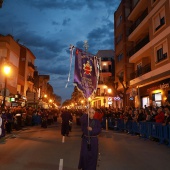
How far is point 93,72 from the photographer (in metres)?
9.98

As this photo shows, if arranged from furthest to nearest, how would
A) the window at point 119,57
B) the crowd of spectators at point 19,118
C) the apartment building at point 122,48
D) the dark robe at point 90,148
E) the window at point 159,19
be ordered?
the window at point 119,57, the apartment building at point 122,48, the window at point 159,19, the crowd of spectators at point 19,118, the dark robe at point 90,148

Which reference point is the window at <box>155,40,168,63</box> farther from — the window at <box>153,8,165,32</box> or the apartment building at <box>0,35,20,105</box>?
the apartment building at <box>0,35,20,105</box>

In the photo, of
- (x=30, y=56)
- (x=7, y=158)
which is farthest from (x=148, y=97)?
(x=30, y=56)

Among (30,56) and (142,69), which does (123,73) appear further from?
(30,56)

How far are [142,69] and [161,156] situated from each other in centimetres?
1926

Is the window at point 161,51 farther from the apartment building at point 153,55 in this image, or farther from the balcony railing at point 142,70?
the balcony railing at point 142,70

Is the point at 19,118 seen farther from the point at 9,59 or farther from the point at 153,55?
the point at 9,59

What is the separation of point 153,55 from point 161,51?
149cm

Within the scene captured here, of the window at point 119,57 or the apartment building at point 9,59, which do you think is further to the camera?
the window at point 119,57

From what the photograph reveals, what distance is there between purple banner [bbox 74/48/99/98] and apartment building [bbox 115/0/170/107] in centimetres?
902

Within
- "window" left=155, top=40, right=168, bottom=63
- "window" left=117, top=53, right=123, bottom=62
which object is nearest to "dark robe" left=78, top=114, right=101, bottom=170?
"window" left=155, top=40, right=168, bottom=63

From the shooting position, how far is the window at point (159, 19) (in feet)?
73.4

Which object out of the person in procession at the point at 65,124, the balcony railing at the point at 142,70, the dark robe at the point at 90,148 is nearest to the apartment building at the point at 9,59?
the balcony railing at the point at 142,70

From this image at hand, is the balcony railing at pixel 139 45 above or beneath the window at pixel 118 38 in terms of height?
beneath
